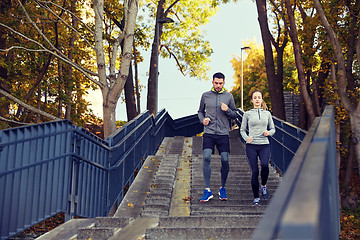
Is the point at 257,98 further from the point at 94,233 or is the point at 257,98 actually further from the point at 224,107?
the point at 94,233

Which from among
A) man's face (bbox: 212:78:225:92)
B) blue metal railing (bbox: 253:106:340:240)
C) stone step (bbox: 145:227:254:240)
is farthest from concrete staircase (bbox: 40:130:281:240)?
blue metal railing (bbox: 253:106:340:240)

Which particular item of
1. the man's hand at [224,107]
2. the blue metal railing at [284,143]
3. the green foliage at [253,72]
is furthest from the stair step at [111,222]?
the green foliage at [253,72]

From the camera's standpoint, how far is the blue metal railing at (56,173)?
16.8ft

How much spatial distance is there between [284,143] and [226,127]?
2.50 metres

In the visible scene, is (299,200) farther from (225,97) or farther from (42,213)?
(225,97)

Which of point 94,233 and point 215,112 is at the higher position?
point 215,112

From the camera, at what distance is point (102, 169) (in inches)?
290

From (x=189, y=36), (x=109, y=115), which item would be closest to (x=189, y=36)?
(x=189, y=36)

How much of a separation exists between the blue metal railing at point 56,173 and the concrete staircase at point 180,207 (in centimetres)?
36

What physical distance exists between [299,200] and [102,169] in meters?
6.16

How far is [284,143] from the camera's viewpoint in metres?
9.94

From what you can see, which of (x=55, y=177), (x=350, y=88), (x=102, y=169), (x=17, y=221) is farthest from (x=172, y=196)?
(x=350, y=88)

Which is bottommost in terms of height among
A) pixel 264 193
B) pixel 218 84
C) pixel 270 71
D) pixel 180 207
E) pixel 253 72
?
pixel 180 207

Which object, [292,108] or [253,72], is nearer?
[292,108]
